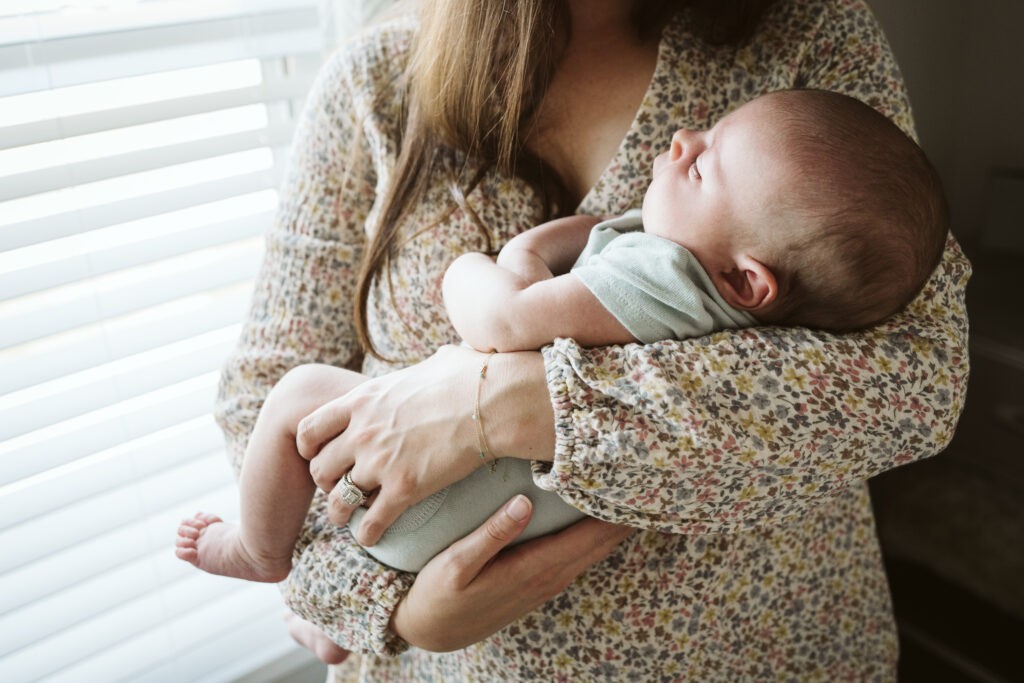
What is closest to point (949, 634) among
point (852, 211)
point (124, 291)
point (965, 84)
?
point (965, 84)

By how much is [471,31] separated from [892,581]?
6.19 feet

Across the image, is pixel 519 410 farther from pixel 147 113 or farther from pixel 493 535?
pixel 147 113

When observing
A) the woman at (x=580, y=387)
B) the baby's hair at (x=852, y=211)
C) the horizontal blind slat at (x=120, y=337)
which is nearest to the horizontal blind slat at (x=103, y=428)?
the horizontal blind slat at (x=120, y=337)

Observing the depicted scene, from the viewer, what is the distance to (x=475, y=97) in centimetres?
108

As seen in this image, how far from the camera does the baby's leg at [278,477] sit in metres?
1.04

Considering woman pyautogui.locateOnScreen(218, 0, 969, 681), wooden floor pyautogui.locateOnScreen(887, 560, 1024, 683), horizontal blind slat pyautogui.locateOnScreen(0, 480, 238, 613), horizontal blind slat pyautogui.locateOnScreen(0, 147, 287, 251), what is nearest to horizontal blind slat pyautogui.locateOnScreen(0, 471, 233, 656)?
horizontal blind slat pyautogui.locateOnScreen(0, 480, 238, 613)

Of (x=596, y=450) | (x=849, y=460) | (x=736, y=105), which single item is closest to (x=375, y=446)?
(x=596, y=450)

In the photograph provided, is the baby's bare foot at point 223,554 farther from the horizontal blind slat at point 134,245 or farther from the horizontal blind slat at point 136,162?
the horizontal blind slat at point 136,162

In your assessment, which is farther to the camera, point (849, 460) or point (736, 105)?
point (736, 105)

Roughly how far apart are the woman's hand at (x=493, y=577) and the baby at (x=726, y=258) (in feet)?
0.09

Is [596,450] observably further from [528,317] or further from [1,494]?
[1,494]

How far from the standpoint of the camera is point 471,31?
3.56ft

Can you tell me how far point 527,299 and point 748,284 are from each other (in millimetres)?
268

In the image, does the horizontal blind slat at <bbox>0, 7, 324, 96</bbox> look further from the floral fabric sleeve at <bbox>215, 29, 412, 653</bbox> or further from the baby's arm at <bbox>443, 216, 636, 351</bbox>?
the baby's arm at <bbox>443, 216, 636, 351</bbox>
